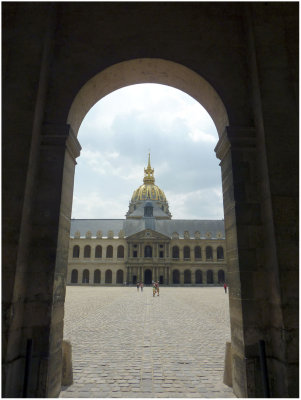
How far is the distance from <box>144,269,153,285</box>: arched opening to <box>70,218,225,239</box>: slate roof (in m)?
10.5

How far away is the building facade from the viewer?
65000 mm

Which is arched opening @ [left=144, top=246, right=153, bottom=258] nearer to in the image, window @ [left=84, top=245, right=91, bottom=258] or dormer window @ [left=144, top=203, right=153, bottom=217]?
dormer window @ [left=144, top=203, right=153, bottom=217]

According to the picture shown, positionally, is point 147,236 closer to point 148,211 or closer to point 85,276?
point 148,211

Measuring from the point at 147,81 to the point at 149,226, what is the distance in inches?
2570

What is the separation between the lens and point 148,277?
214ft

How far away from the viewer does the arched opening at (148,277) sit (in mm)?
64875

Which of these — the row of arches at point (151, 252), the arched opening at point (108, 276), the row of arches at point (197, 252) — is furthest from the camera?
the row of arches at point (197, 252)

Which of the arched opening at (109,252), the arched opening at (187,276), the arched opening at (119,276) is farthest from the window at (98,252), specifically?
the arched opening at (187,276)

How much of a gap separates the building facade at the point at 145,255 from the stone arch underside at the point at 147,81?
6015 cm

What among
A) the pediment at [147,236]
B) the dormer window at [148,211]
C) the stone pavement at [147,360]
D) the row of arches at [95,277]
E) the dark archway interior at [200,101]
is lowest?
the stone pavement at [147,360]

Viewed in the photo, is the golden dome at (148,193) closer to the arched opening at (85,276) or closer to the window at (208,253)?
the window at (208,253)

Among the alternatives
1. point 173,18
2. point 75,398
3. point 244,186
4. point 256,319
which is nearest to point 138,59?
point 173,18

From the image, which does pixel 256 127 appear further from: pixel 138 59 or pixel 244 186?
pixel 138 59

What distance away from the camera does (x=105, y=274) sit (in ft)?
216
